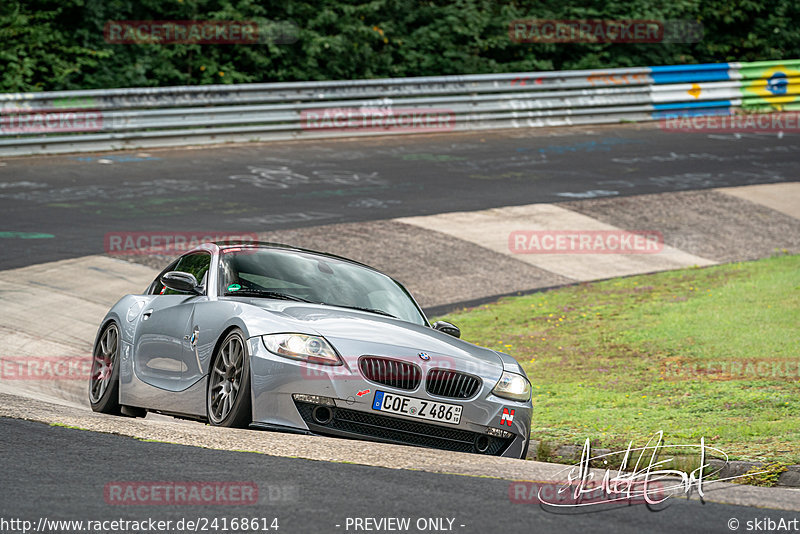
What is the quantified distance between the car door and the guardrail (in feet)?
41.4

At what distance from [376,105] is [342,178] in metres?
4.84

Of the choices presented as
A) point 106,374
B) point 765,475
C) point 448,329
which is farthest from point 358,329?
point 106,374

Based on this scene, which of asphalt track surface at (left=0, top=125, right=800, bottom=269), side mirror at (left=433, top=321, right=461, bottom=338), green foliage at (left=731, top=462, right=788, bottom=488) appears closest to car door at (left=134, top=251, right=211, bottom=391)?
side mirror at (left=433, top=321, right=461, bottom=338)

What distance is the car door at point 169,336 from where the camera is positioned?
24.8ft

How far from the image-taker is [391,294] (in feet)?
27.6

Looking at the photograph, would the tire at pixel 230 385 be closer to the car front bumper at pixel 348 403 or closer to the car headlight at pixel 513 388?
the car front bumper at pixel 348 403

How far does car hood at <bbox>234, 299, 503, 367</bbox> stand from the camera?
6.77 metres

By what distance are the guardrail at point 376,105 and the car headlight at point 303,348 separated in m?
14.6

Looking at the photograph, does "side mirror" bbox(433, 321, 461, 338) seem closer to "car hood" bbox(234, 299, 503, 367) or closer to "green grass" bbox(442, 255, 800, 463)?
"car hood" bbox(234, 299, 503, 367)

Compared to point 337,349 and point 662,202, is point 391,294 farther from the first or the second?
point 662,202

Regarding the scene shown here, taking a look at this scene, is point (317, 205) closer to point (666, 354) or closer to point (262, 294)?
point (666, 354)

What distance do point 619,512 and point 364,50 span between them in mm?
23000

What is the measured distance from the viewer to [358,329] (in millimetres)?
6914

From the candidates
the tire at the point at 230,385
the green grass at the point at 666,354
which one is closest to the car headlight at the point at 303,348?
the tire at the point at 230,385
